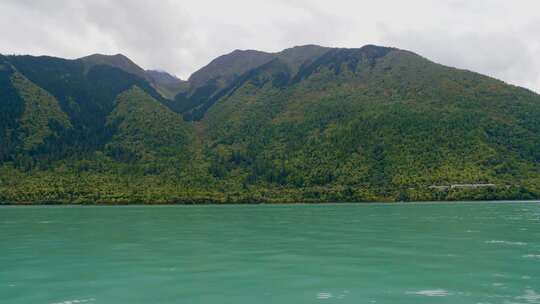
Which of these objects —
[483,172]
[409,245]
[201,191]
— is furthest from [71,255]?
[483,172]

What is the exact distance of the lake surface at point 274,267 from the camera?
1017 inches

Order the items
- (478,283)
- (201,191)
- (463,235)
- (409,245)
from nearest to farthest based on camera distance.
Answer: (478,283) → (409,245) → (463,235) → (201,191)

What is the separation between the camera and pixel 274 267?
33969 mm

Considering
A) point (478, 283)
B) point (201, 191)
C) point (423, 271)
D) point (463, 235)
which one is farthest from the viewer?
point (201, 191)

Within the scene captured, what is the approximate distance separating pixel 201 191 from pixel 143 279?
466 ft

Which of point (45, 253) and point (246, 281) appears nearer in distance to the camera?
point (246, 281)

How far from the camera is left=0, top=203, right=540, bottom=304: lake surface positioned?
2583 cm

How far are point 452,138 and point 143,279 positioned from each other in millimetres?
172903

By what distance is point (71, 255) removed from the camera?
40.7 m

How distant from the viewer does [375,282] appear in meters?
28.9

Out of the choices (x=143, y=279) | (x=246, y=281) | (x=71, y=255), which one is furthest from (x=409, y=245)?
(x=71, y=255)

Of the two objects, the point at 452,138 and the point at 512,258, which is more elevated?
the point at 452,138

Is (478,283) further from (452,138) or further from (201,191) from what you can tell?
(452,138)

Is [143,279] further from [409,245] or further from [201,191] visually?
[201,191]
